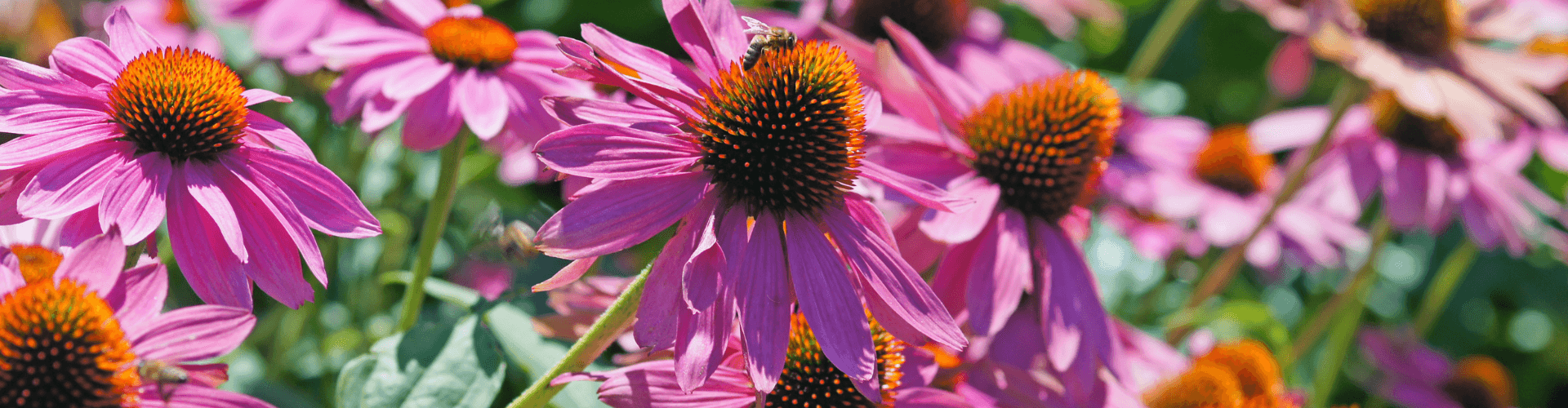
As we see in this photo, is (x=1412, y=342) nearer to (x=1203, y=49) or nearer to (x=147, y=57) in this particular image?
(x=1203, y=49)

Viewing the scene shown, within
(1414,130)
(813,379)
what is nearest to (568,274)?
(813,379)

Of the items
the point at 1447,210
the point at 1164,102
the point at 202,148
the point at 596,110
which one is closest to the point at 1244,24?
the point at 1164,102

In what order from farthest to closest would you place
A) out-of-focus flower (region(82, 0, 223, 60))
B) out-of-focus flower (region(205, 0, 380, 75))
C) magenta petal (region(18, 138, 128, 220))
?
out-of-focus flower (region(82, 0, 223, 60)) → out-of-focus flower (region(205, 0, 380, 75)) → magenta petal (region(18, 138, 128, 220))

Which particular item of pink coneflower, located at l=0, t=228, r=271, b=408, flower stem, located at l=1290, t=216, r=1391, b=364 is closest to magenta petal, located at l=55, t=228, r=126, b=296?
pink coneflower, located at l=0, t=228, r=271, b=408

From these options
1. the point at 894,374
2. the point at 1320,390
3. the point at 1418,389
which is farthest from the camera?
the point at 1418,389

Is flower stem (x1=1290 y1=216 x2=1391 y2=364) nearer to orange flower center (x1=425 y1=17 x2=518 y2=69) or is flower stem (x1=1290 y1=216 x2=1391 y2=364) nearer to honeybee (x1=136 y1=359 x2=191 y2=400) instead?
orange flower center (x1=425 y1=17 x2=518 y2=69)

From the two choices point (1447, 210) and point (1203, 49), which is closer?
point (1447, 210)
